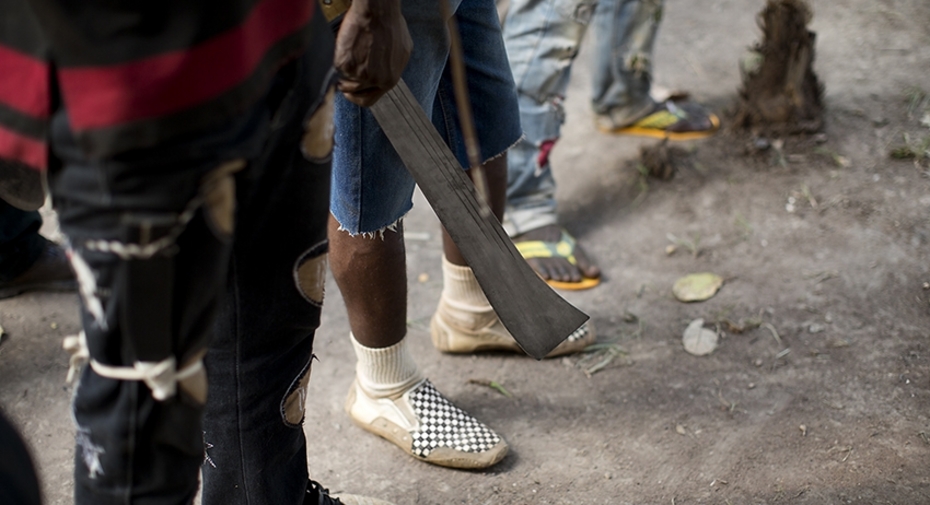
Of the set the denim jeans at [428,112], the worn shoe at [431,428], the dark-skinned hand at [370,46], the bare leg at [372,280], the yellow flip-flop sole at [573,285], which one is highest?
the dark-skinned hand at [370,46]

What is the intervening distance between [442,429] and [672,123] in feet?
6.61

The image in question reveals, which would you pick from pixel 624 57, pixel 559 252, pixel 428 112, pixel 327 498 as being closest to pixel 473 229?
pixel 428 112

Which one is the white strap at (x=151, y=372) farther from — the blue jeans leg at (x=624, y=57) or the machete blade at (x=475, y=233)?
the blue jeans leg at (x=624, y=57)

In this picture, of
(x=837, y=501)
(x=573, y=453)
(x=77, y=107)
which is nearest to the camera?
(x=77, y=107)

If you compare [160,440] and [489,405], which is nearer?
[160,440]

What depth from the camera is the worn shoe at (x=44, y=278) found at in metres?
2.54

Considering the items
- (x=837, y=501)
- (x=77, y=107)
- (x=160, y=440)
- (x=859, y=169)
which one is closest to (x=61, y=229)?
(x=77, y=107)

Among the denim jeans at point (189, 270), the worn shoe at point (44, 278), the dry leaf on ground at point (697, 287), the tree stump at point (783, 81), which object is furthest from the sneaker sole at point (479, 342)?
the tree stump at point (783, 81)

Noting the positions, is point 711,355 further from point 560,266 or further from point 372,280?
point 372,280

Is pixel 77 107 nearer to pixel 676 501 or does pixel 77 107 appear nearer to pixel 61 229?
pixel 61 229

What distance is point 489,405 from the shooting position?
7.14 feet

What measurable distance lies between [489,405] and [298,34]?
1.44 m

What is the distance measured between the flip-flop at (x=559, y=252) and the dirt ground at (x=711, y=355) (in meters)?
0.04

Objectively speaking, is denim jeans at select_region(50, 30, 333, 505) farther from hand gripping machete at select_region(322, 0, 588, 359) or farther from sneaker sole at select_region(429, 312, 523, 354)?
sneaker sole at select_region(429, 312, 523, 354)
